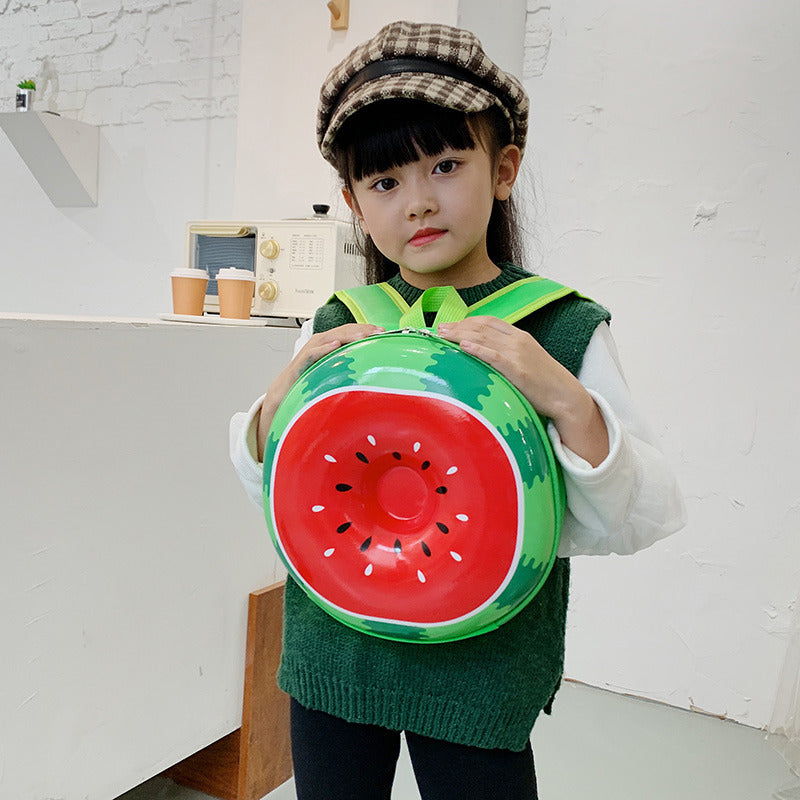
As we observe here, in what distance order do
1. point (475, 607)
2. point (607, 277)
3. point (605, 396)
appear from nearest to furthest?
1. point (475, 607)
2. point (605, 396)
3. point (607, 277)

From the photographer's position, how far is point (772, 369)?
6.33 ft

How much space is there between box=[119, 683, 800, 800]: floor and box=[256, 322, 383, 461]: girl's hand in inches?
44.5

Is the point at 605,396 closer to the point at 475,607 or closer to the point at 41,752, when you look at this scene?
the point at 475,607

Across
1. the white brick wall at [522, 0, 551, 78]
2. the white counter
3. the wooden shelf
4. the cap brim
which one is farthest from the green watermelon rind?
the wooden shelf

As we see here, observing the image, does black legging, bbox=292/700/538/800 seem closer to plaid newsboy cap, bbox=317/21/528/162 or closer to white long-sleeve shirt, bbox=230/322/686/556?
white long-sleeve shirt, bbox=230/322/686/556

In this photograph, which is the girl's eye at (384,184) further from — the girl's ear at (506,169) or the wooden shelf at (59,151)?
the wooden shelf at (59,151)

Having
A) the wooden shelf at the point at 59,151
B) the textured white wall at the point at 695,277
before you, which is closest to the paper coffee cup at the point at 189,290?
the textured white wall at the point at 695,277

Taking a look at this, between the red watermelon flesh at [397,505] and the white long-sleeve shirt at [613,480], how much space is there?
8 centimetres

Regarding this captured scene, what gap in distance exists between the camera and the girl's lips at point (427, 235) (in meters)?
0.76

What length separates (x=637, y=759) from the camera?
5.95ft

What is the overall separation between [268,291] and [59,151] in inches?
58.6

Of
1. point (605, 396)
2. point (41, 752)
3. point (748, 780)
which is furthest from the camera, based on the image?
point (748, 780)

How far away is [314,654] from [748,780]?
4.67 ft

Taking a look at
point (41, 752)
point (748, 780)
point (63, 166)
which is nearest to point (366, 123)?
point (41, 752)
